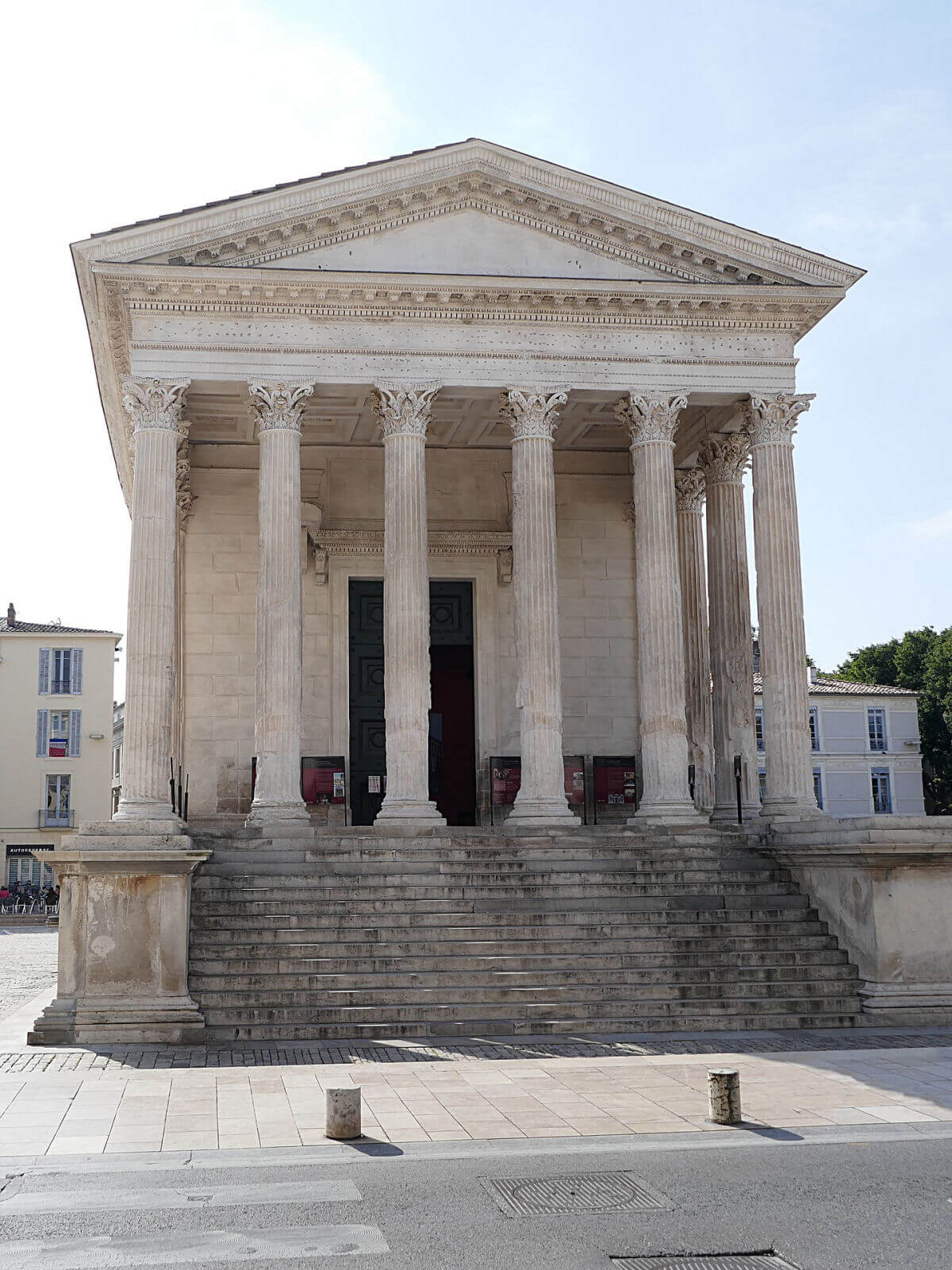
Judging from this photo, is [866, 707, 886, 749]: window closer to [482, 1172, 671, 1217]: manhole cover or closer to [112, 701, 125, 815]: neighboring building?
[112, 701, 125, 815]: neighboring building

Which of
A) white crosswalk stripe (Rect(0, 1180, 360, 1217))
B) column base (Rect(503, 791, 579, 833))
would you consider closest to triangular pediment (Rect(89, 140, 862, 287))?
column base (Rect(503, 791, 579, 833))

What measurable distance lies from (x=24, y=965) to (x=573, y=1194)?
22.1 metres

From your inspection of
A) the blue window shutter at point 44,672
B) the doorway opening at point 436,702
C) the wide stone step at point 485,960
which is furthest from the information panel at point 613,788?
the blue window shutter at point 44,672

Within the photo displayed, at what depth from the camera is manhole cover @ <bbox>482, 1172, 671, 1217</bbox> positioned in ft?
29.8

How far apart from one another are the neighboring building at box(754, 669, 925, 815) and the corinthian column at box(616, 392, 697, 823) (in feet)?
143

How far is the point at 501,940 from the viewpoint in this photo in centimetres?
1927

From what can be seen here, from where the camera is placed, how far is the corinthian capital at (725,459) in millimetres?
27391

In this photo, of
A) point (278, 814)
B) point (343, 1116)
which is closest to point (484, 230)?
point (278, 814)

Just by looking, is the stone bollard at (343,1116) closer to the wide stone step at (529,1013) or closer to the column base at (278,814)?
the wide stone step at (529,1013)

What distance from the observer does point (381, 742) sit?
95.5ft

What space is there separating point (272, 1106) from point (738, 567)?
17.3 meters

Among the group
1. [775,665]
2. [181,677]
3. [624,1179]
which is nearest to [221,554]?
[181,677]

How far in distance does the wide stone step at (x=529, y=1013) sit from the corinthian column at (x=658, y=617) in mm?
5878

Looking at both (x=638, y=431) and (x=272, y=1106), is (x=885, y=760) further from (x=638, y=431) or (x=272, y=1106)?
(x=272, y=1106)
